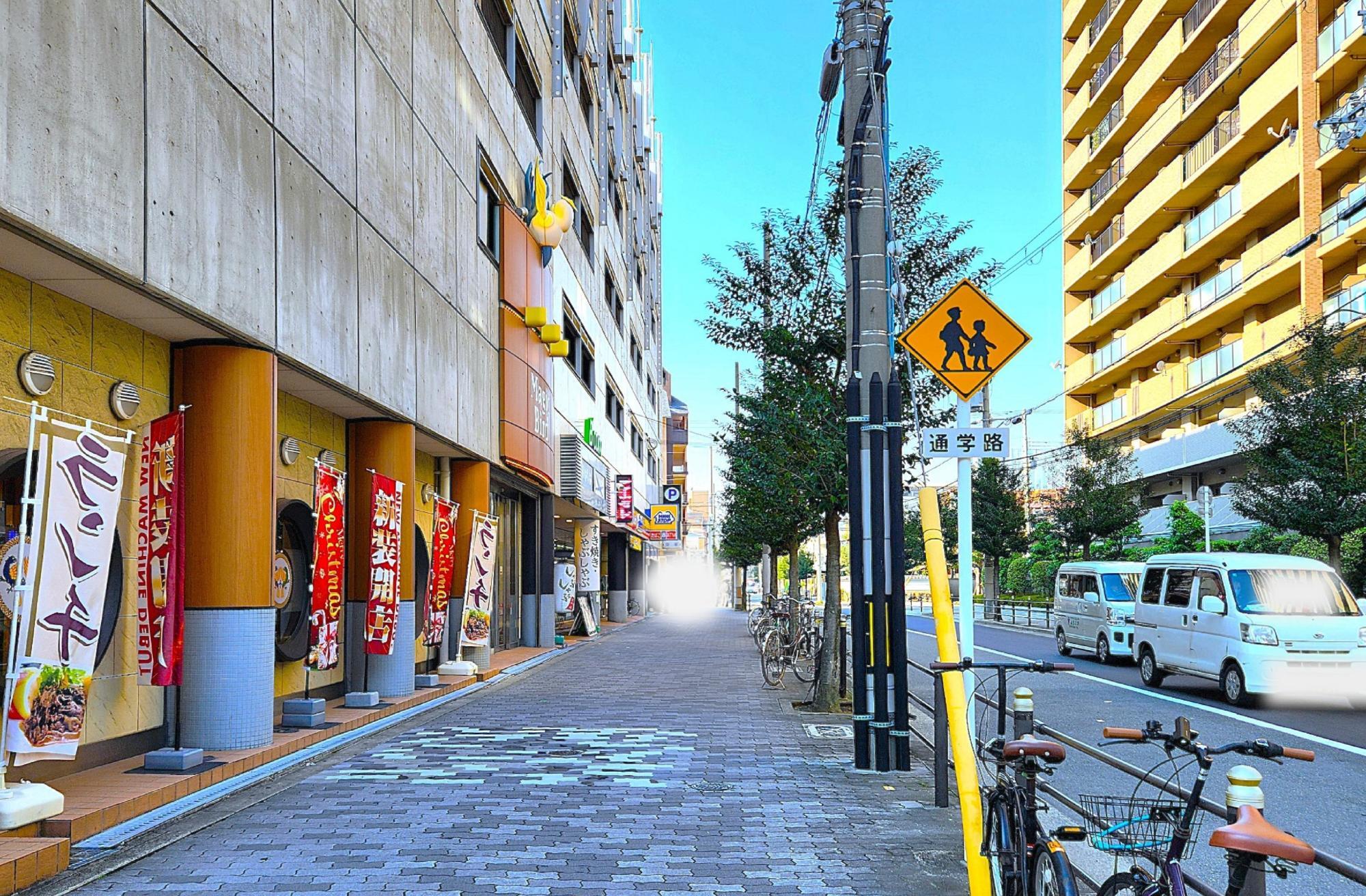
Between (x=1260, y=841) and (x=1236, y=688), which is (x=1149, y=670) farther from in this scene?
(x=1260, y=841)

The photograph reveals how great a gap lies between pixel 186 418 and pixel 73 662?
3347 millimetres

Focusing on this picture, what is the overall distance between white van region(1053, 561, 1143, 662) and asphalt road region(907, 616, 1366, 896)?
0.92m

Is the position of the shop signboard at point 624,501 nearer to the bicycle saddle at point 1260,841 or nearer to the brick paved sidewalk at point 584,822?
the brick paved sidewalk at point 584,822

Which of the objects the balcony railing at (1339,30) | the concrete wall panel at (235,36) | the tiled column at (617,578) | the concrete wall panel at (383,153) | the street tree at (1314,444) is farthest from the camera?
the tiled column at (617,578)

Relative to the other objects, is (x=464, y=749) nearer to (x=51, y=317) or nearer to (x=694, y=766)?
(x=694, y=766)

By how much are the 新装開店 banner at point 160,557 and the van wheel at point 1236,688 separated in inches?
502

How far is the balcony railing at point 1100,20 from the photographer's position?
161 ft

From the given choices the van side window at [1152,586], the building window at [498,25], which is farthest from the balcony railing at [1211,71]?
the building window at [498,25]

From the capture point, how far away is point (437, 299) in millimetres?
16141

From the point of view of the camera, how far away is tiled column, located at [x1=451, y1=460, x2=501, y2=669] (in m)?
19.1

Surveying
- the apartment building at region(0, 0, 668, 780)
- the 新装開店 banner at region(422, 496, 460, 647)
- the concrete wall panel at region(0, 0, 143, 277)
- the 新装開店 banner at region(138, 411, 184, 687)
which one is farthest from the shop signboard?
the concrete wall panel at region(0, 0, 143, 277)

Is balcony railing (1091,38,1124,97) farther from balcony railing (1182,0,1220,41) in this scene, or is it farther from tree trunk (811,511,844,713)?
tree trunk (811,511,844,713)

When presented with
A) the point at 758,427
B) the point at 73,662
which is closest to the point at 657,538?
the point at 758,427

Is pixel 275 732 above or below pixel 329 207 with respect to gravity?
below
